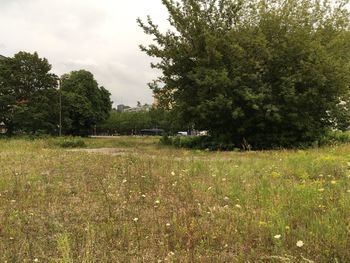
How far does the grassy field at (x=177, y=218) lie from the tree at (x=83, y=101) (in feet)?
185

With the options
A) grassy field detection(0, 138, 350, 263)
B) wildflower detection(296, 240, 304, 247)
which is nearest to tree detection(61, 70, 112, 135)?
grassy field detection(0, 138, 350, 263)

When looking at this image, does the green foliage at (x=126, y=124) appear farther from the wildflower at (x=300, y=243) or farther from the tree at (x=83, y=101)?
the wildflower at (x=300, y=243)

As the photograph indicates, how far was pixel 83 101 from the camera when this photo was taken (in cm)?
7000

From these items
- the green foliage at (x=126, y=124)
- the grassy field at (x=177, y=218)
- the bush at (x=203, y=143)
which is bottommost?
→ the grassy field at (x=177, y=218)

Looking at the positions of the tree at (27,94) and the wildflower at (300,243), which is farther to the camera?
the tree at (27,94)

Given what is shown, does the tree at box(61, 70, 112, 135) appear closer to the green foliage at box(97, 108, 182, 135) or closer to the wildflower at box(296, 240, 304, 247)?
the green foliage at box(97, 108, 182, 135)

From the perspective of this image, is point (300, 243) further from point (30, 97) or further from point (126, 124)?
point (126, 124)

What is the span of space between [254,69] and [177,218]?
1725 cm

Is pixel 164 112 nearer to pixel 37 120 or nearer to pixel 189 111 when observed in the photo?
pixel 189 111

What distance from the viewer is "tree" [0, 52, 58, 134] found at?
51344 millimetres

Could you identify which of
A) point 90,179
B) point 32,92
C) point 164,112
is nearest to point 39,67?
point 32,92

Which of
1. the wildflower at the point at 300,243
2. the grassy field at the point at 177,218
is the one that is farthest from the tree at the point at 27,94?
the wildflower at the point at 300,243

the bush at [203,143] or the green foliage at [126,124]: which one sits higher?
the green foliage at [126,124]

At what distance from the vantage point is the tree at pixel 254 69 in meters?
20.7
